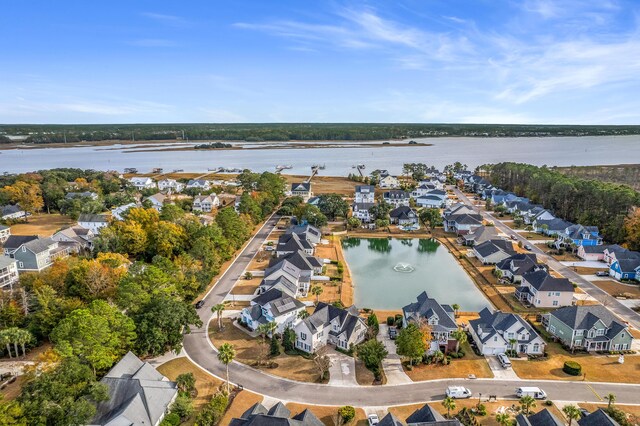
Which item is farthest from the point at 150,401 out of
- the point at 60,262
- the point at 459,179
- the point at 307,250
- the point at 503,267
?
the point at 459,179

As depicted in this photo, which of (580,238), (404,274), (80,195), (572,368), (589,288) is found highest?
(80,195)

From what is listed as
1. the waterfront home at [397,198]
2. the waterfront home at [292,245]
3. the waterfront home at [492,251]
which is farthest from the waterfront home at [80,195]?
the waterfront home at [492,251]

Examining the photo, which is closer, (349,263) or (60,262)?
(60,262)

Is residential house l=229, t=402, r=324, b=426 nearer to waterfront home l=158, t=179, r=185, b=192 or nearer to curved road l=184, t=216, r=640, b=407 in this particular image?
curved road l=184, t=216, r=640, b=407

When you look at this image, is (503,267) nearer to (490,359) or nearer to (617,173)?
(490,359)

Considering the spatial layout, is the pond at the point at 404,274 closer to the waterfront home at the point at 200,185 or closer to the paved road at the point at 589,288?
the paved road at the point at 589,288

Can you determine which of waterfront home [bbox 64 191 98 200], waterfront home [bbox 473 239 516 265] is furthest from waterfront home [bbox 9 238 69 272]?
waterfront home [bbox 473 239 516 265]

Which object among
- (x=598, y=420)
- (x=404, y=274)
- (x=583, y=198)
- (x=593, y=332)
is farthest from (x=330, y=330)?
(x=583, y=198)

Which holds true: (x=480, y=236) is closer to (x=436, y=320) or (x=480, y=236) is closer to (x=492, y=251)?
(x=492, y=251)
